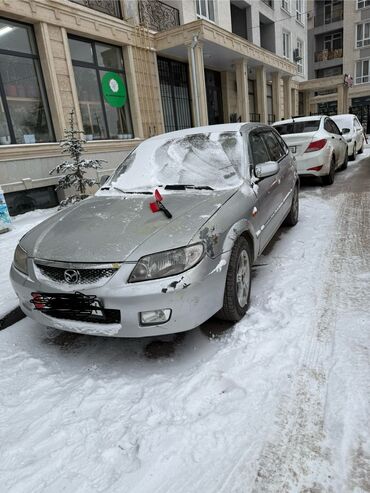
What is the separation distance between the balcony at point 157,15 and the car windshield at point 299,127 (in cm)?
711

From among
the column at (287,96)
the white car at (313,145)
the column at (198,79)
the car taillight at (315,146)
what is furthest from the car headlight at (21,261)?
the column at (287,96)

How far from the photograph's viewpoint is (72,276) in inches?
99.7

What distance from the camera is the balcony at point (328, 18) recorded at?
3816 centimetres

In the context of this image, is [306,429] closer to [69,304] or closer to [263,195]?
[69,304]

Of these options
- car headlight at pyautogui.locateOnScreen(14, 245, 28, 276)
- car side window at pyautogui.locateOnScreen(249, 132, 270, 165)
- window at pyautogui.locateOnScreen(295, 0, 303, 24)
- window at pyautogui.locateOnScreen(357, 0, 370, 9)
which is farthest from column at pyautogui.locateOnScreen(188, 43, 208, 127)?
window at pyautogui.locateOnScreen(357, 0, 370, 9)

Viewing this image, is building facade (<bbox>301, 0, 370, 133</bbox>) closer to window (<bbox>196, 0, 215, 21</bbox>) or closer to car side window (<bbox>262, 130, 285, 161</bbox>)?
window (<bbox>196, 0, 215, 21</bbox>)

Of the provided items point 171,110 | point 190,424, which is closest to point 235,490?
point 190,424

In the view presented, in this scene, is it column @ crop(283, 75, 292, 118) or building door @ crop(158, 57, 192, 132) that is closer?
building door @ crop(158, 57, 192, 132)

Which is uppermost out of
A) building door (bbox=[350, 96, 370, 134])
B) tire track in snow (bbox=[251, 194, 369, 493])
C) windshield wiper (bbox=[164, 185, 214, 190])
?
building door (bbox=[350, 96, 370, 134])

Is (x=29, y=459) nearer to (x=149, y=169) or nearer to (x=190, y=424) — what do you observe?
(x=190, y=424)

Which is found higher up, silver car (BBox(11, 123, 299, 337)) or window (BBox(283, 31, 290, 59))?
window (BBox(283, 31, 290, 59))

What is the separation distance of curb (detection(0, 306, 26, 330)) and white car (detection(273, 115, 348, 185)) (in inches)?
257

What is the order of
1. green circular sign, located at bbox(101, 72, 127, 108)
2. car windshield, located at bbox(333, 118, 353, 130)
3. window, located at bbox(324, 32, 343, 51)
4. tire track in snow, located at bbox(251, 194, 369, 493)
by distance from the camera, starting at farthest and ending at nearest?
window, located at bbox(324, 32, 343, 51), car windshield, located at bbox(333, 118, 353, 130), green circular sign, located at bbox(101, 72, 127, 108), tire track in snow, located at bbox(251, 194, 369, 493)

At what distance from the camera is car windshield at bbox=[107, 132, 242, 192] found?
3594mm
